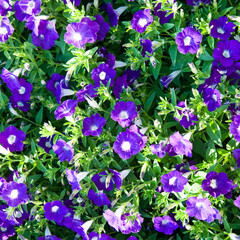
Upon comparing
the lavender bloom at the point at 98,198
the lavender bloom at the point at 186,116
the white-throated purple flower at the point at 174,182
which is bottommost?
the lavender bloom at the point at 98,198

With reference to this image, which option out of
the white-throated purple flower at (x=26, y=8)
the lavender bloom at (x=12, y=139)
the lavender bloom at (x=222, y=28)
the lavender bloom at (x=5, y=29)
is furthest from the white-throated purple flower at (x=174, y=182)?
the lavender bloom at (x=5, y=29)

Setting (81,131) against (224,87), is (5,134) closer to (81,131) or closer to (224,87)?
(81,131)

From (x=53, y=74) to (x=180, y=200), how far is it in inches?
62.5

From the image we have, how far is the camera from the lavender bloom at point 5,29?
11.6ft

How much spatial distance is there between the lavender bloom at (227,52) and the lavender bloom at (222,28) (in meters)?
0.05

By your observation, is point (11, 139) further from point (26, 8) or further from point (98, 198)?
point (26, 8)

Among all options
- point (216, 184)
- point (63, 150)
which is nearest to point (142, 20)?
point (63, 150)

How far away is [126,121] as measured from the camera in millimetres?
3037

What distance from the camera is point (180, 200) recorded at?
303 cm

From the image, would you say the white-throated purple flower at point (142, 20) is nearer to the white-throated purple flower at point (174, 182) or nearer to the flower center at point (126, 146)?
the flower center at point (126, 146)

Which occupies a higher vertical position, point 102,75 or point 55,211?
point 102,75

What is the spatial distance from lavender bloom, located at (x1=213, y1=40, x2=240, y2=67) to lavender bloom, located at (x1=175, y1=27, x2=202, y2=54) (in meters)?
0.15

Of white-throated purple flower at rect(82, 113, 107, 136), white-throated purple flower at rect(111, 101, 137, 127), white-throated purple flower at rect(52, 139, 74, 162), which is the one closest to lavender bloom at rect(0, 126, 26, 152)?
white-throated purple flower at rect(52, 139, 74, 162)

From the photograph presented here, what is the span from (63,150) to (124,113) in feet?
1.92
